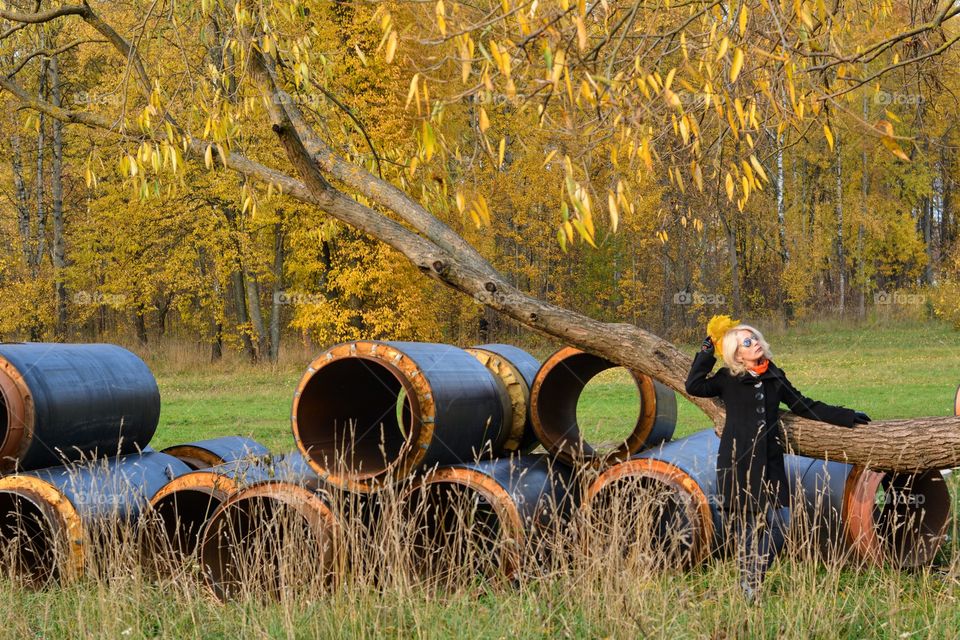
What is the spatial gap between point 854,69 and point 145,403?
217 inches

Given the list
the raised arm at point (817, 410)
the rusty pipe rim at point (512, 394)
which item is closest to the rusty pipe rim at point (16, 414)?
the rusty pipe rim at point (512, 394)

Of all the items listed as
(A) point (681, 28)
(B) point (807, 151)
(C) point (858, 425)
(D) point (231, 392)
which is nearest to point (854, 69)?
(A) point (681, 28)

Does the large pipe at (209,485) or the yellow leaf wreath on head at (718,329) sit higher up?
the yellow leaf wreath on head at (718,329)

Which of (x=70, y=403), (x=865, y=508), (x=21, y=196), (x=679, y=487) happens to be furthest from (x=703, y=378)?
(x=21, y=196)

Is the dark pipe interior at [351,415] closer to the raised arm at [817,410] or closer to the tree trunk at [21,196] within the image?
the raised arm at [817,410]

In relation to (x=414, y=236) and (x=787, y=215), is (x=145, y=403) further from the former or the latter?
(x=787, y=215)

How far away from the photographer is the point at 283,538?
6.00 metres

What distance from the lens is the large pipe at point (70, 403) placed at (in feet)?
21.4

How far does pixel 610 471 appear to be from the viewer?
660 cm

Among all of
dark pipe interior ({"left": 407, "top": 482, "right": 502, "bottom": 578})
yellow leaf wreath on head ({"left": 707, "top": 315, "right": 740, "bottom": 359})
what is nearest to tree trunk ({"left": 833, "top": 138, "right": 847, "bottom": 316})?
dark pipe interior ({"left": 407, "top": 482, "right": 502, "bottom": 578})

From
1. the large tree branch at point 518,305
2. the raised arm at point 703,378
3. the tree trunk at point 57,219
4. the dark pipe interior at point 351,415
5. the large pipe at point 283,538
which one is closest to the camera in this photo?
the large pipe at point 283,538

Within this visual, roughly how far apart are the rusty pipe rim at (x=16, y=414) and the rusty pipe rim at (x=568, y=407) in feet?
11.6

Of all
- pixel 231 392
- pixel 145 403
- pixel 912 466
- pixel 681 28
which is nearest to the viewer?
pixel 681 28

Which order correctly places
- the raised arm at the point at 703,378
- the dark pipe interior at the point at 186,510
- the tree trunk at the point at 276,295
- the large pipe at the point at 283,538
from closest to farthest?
1. the large pipe at the point at 283,538
2. the raised arm at the point at 703,378
3. the dark pipe interior at the point at 186,510
4. the tree trunk at the point at 276,295
